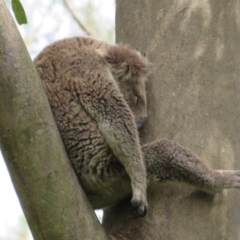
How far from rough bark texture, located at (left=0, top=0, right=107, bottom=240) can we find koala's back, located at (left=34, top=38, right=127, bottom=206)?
69 cm

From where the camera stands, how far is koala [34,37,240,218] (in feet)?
11.9

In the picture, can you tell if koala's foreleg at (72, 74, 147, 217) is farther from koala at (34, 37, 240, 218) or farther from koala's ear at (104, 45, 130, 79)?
koala's ear at (104, 45, 130, 79)

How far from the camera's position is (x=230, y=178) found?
12.0ft

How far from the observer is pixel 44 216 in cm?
297

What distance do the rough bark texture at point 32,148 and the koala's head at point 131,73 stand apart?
101cm

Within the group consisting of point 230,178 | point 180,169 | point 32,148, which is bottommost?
point 230,178

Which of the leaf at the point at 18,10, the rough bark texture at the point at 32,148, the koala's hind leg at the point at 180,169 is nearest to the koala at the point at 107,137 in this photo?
the koala's hind leg at the point at 180,169

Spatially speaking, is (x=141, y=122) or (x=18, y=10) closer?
(x=18, y=10)

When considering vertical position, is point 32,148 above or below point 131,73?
above

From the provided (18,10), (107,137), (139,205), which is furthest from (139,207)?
(18,10)

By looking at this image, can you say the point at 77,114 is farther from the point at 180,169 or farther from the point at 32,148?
the point at 32,148

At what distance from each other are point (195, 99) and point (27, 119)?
1.24 m

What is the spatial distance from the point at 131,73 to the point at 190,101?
60 cm

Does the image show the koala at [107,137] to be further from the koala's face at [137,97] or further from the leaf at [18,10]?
the leaf at [18,10]
